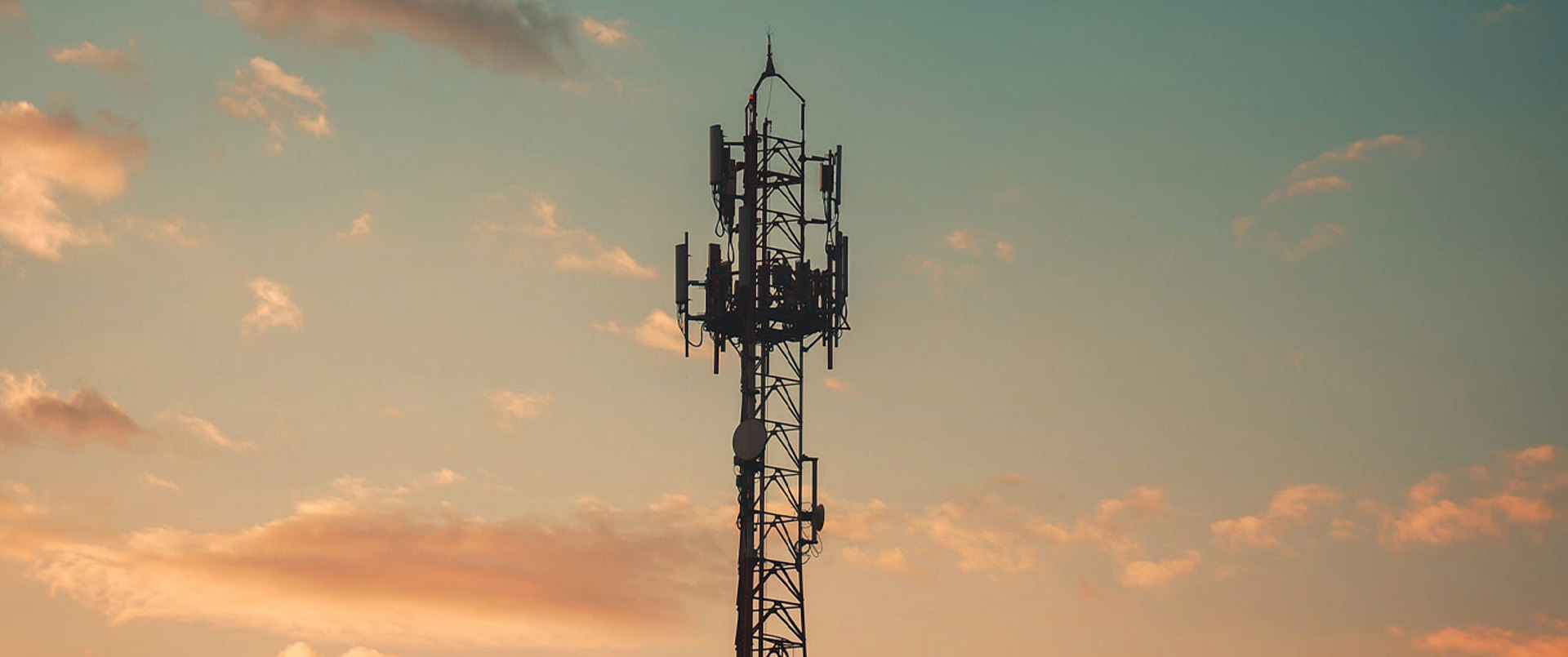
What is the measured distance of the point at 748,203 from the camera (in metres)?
135

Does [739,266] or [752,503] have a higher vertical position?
[739,266]

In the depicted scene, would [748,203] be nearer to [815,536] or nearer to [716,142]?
[716,142]

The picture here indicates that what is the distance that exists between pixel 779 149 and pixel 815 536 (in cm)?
1556

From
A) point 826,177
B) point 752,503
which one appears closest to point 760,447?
point 752,503

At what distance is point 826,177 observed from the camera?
136 meters

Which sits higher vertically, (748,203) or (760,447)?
(748,203)

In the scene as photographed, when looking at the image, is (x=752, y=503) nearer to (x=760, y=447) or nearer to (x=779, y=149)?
(x=760, y=447)

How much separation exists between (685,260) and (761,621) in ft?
47.2

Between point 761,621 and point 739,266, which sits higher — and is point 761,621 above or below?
below

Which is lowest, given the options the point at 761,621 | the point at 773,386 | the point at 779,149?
the point at 761,621

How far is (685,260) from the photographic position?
135 meters

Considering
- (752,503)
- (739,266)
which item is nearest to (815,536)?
(752,503)

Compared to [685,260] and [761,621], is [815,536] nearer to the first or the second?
[761,621]

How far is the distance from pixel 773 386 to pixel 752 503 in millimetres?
4713
